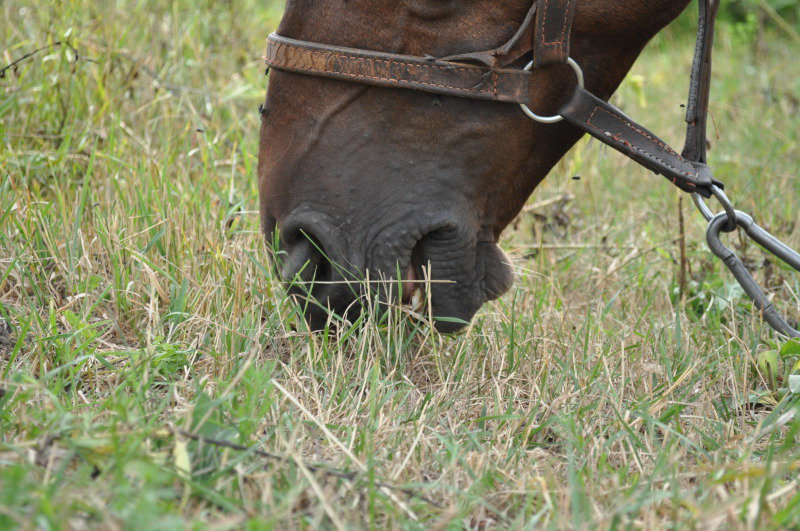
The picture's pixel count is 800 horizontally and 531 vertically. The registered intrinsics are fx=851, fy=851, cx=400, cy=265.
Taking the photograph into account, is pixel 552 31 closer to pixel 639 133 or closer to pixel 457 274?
pixel 639 133

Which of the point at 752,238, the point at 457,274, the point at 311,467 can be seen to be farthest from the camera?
the point at 752,238

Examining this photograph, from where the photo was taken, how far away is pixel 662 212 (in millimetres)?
3707

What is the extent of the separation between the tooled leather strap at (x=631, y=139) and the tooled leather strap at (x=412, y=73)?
0.45 ft

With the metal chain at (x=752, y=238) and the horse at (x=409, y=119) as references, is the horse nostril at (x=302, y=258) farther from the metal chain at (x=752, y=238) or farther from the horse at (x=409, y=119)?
the metal chain at (x=752, y=238)

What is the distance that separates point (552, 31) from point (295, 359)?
97 centimetres

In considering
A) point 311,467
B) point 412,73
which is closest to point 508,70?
point 412,73

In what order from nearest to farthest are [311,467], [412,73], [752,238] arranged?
[311,467], [412,73], [752,238]

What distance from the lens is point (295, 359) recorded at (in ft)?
6.80

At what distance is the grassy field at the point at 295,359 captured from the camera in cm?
135

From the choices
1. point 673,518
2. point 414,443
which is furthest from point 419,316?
point 673,518

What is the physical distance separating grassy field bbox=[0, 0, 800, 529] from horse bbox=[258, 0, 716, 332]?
25 cm

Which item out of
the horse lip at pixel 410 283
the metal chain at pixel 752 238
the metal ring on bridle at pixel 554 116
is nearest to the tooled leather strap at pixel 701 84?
the metal chain at pixel 752 238

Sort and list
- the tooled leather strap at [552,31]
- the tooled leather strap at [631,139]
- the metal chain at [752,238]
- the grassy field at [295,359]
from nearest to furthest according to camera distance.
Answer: the grassy field at [295,359]
the tooled leather strap at [552,31]
the tooled leather strap at [631,139]
the metal chain at [752,238]

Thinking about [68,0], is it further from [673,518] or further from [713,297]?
[673,518]
